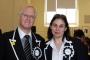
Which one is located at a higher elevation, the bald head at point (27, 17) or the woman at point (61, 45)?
the bald head at point (27, 17)

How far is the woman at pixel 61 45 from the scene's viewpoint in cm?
272

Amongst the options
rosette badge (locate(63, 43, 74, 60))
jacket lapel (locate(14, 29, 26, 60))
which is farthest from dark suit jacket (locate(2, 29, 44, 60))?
rosette badge (locate(63, 43, 74, 60))

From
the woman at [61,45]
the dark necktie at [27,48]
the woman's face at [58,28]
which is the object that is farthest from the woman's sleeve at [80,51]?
the dark necktie at [27,48]

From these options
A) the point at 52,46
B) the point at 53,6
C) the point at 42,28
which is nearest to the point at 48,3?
the point at 53,6

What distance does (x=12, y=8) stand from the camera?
25.9ft

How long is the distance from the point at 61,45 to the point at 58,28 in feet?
0.59

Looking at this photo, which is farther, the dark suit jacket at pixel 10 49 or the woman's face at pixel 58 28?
the woman's face at pixel 58 28

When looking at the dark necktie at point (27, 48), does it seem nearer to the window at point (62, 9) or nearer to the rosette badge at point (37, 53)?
the rosette badge at point (37, 53)

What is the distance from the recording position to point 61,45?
279 cm

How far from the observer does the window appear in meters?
8.57

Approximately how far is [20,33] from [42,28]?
5749 mm

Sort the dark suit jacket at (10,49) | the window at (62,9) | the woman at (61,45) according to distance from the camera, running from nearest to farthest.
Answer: the dark suit jacket at (10,49), the woman at (61,45), the window at (62,9)

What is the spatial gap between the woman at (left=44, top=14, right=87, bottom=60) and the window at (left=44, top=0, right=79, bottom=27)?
5723 millimetres

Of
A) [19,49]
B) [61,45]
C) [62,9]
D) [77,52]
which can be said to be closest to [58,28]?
[61,45]
